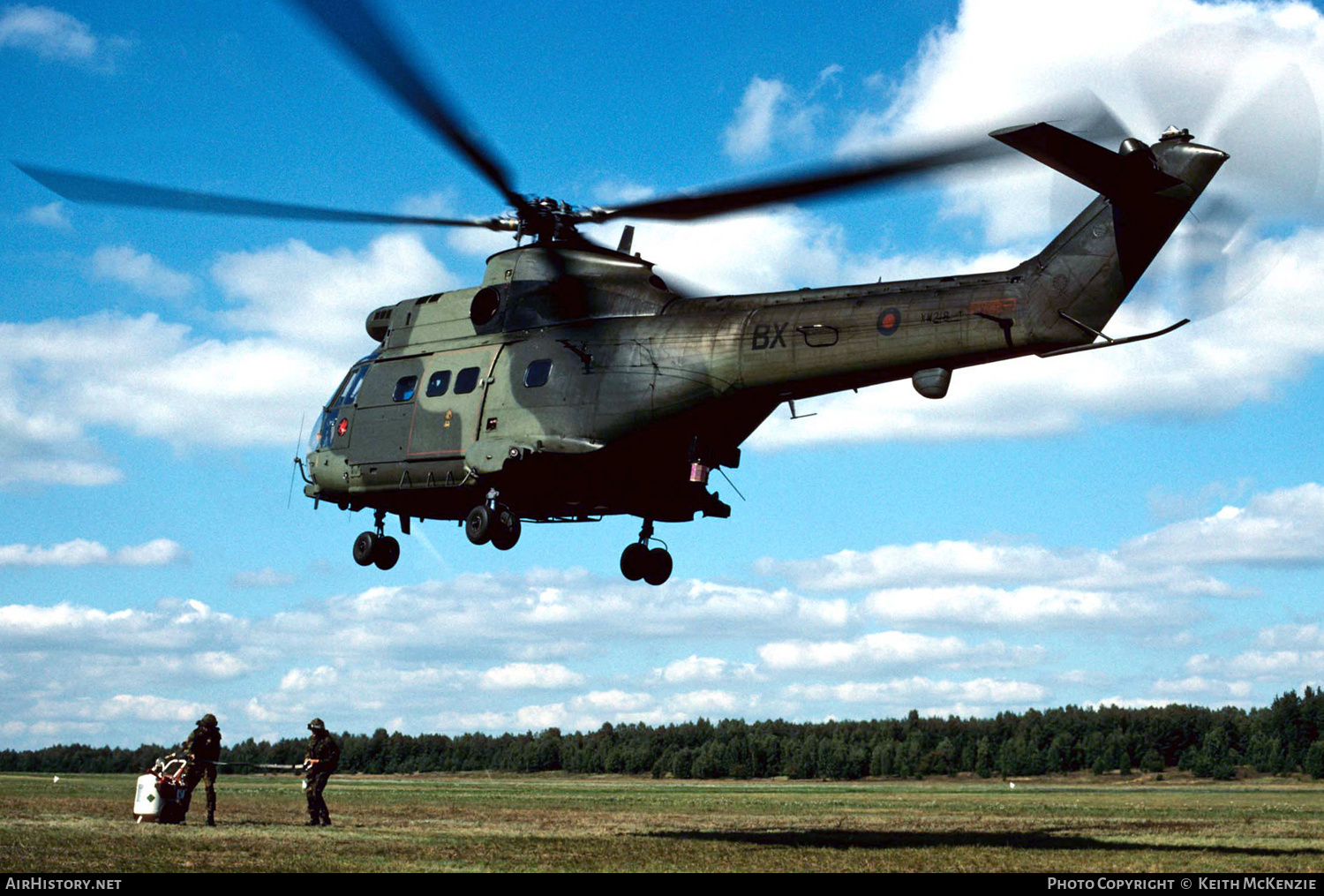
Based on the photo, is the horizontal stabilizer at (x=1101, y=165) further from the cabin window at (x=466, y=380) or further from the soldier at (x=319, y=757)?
the soldier at (x=319, y=757)

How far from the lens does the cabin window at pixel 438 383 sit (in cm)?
2727

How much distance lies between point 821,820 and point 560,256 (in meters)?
16.7

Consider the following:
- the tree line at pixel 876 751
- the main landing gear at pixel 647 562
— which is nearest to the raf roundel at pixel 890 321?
the main landing gear at pixel 647 562

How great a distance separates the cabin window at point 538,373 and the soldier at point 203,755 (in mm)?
9901

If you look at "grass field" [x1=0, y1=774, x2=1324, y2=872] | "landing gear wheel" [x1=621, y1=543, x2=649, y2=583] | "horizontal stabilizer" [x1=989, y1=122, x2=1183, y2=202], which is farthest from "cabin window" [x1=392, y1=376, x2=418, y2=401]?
"horizontal stabilizer" [x1=989, y1=122, x2=1183, y2=202]

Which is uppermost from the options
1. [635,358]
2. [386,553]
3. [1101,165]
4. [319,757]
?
[1101,165]

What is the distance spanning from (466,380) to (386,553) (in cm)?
474

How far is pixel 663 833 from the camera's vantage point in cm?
2855

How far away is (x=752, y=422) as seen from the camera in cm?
2469

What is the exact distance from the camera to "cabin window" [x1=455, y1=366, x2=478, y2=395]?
2666 cm

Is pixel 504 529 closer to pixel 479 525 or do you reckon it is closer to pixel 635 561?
pixel 479 525

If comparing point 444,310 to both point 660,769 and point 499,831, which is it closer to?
point 499,831

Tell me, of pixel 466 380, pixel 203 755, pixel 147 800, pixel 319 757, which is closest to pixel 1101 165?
pixel 466 380
